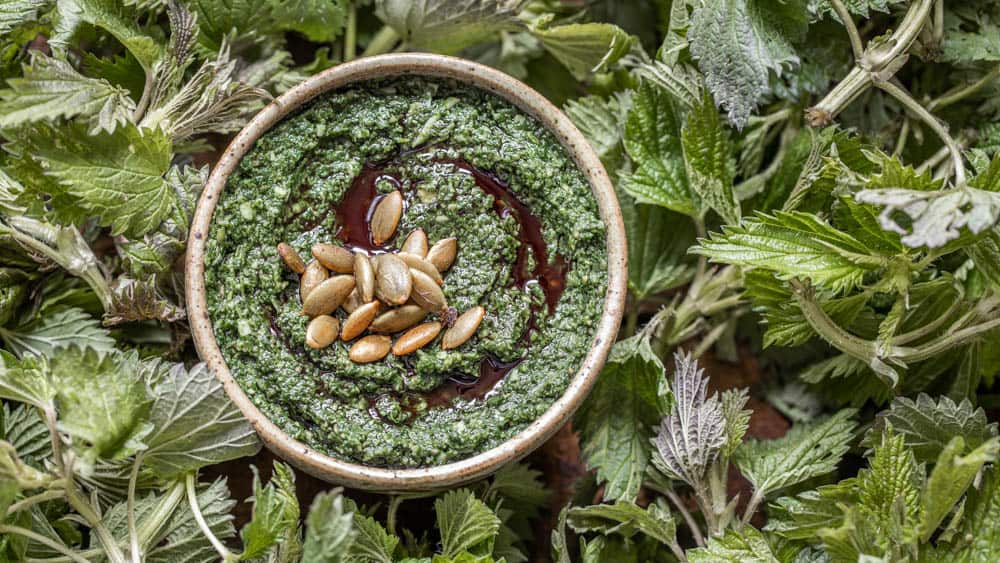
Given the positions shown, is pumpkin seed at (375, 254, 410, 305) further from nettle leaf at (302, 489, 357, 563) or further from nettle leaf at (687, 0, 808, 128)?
nettle leaf at (687, 0, 808, 128)

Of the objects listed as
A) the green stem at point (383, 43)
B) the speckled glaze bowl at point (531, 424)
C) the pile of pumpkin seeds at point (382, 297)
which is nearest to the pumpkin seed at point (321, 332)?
the pile of pumpkin seeds at point (382, 297)

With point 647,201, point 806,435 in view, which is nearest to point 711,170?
point 647,201

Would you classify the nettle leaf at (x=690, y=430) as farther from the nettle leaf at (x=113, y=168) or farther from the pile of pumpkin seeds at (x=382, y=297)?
the nettle leaf at (x=113, y=168)

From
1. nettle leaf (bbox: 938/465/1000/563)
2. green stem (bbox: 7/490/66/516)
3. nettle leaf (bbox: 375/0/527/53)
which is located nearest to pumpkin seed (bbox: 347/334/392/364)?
green stem (bbox: 7/490/66/516)

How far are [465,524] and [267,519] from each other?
315 millimetres

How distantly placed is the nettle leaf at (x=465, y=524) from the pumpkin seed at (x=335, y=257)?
1.27 feet

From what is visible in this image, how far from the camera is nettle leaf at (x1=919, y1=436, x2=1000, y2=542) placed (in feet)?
4.31

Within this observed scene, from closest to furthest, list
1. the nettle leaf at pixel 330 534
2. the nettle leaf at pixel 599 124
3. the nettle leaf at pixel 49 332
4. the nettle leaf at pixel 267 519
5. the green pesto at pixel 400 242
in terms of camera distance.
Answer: the nettle leaf at pixel 330 534, the nettle leaf at pixel 267 519, the green pesto at pixel 400 242, the nettle leaf at pixel 49 332, the nettle leaf at pixel 599 124

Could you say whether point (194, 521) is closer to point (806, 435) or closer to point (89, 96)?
point (89, 96)

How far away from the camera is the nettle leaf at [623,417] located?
5.52ft

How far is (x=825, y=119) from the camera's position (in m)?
1.56

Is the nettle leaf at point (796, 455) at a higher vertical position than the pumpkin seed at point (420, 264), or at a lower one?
lower

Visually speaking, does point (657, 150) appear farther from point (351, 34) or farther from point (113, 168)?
point (113, 168)

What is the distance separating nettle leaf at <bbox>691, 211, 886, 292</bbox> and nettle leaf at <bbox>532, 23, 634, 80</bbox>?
384 millimetres
